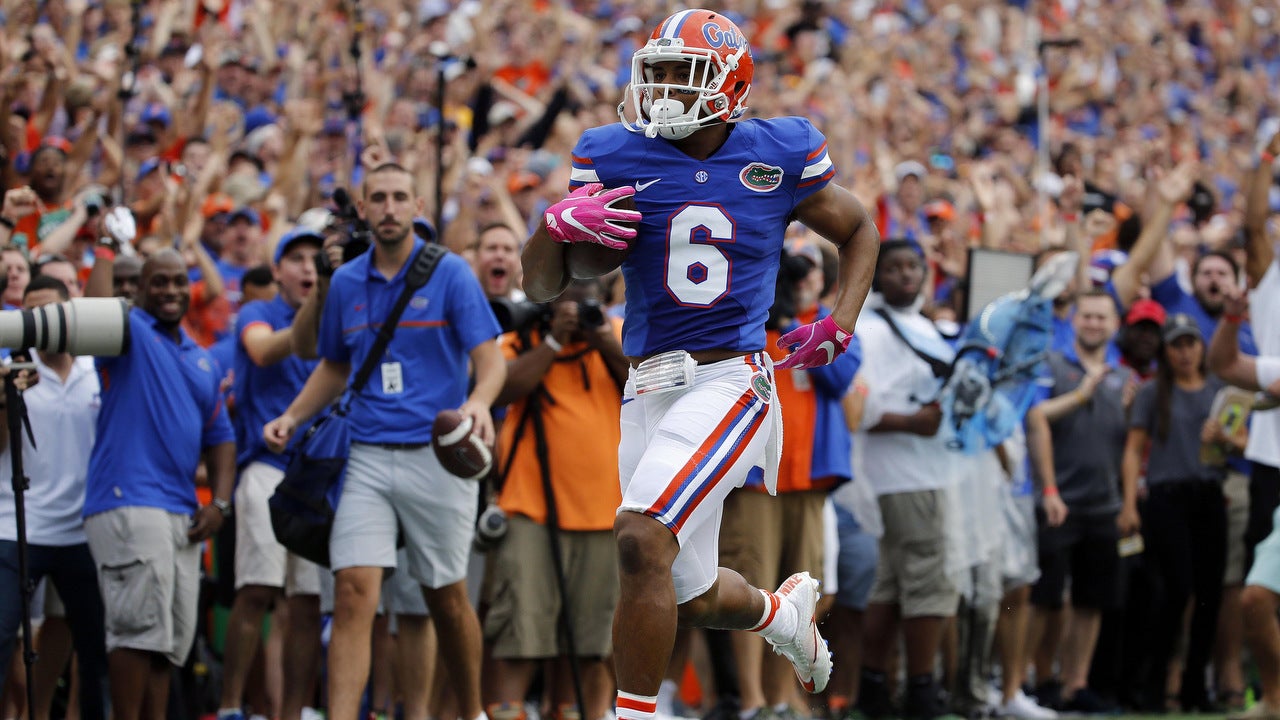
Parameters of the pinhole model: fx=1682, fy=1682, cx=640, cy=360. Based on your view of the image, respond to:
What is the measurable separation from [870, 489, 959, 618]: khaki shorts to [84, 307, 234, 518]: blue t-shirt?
3.92 meters

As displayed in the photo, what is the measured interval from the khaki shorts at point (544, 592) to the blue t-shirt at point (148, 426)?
157 cm

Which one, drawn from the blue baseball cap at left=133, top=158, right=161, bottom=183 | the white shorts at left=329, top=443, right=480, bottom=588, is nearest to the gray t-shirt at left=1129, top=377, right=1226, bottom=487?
the white shorts at left=329, top=443, right=480, bottom=588

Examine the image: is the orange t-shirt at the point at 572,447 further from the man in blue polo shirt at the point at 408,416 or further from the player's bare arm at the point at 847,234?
the player's bare arm at the point at 847,234

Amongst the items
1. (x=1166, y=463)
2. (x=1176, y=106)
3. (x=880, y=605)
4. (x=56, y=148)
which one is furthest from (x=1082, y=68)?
(x=56, y=148)

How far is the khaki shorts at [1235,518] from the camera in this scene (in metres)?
10.6

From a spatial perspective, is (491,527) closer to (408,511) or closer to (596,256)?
(408,511)

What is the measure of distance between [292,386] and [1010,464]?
4.49 meters

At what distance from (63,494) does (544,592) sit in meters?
2.32

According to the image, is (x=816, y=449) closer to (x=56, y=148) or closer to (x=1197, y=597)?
(x=1197, y=597)

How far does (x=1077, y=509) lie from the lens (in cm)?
1057

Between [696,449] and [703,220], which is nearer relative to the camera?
[696,449]

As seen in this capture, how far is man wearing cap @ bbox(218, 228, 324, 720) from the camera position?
26.4ft

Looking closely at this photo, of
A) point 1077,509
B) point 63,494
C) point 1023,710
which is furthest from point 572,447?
point 1077,509

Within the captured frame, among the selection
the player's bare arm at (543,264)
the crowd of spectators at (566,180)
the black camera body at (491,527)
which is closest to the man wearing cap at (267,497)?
the crowd of spectators at (566,180)
